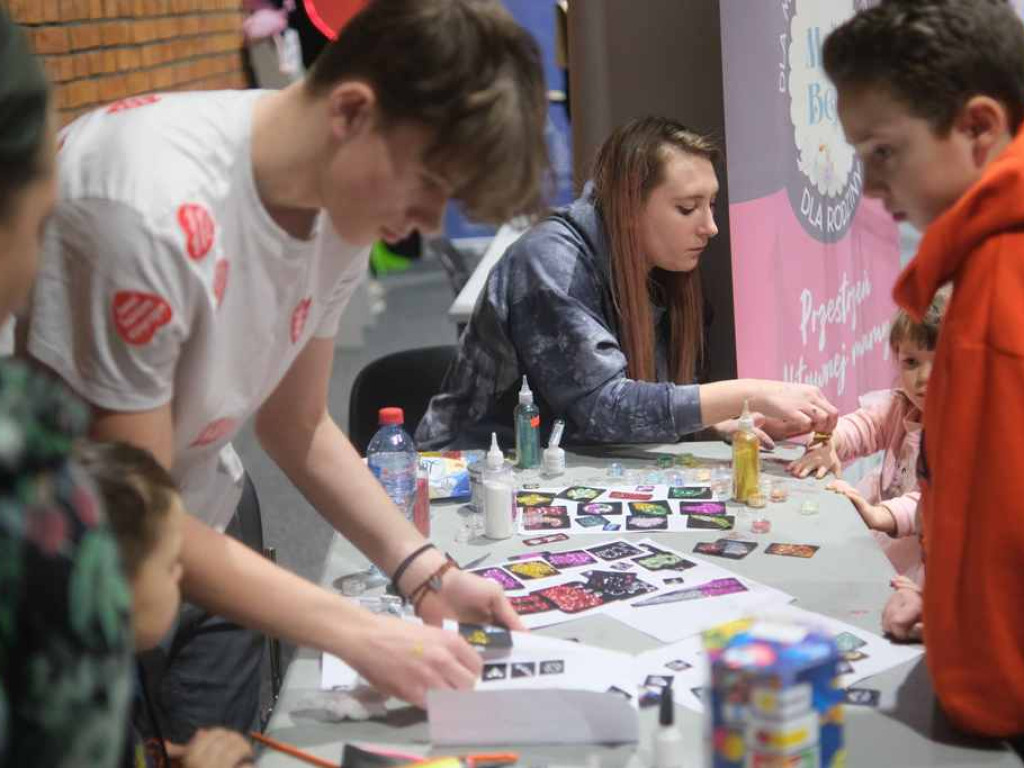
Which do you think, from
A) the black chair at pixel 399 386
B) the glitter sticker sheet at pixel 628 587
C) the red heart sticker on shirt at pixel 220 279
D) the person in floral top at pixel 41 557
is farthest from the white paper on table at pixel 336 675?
the black chair at pixel 399 386

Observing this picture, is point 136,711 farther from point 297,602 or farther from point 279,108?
point 279,108

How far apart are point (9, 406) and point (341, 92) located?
69 cm

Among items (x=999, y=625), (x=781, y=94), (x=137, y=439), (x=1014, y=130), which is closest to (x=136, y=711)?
(x=137, y=439)

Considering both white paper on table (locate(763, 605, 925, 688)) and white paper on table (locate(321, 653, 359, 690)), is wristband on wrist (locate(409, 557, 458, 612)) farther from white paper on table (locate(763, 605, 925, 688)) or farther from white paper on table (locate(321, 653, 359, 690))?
white paper on table (locate(763, 605, 925, 688))

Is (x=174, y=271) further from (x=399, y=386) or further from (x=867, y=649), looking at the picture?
(x=399, y=386)

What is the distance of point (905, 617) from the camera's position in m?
1.73

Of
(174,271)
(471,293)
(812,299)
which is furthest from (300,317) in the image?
(471,293)

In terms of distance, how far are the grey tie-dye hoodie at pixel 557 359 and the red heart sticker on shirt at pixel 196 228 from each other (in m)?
1.40

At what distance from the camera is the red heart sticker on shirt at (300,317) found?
63.7 inches

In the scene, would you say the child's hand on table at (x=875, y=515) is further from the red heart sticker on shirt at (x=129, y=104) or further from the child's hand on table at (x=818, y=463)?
the red heart sticker on shirt at (x=129, y=104)

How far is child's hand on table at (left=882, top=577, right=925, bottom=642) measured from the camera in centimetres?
173

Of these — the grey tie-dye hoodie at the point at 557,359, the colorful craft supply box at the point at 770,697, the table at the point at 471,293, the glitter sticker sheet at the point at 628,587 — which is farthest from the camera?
the table at the point at 471,293

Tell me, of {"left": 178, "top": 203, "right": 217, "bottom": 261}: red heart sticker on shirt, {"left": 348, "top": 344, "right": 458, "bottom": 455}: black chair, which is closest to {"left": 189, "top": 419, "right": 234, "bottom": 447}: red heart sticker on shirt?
{"left": 178, "top": 203, "right": 217, "bottom": 261}: red heart sticker on shirt

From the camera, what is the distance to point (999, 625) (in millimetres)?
1370
